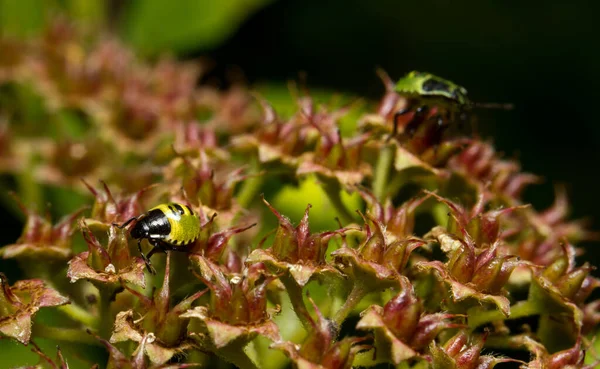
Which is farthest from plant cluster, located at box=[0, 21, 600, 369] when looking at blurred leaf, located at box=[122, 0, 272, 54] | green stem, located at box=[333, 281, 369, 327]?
blurred leaf, located at box=[122, 0, 272, 54]

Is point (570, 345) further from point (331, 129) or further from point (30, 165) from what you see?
point (30, 165)

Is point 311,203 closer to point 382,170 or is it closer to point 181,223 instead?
point 382,170

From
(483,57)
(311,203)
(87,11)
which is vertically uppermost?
(87,11)

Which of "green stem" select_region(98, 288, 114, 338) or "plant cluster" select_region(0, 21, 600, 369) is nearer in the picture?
"plant cluster" select_region(0, 21, 600, 369)

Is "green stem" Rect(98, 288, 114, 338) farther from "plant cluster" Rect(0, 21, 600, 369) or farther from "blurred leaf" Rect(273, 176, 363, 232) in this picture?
"blurred leaf" Rect(273, 176, 363, 232)

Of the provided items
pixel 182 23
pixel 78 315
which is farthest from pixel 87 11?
pixel 78 315

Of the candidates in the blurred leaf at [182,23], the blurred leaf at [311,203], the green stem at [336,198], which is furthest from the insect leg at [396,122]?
the blurred leaf at [182,23]
